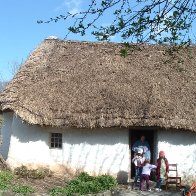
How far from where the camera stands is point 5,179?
45.1 feet

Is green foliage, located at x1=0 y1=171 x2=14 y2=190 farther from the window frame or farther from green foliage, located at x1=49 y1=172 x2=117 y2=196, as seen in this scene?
the window frame

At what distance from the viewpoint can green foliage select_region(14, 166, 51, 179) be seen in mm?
15453

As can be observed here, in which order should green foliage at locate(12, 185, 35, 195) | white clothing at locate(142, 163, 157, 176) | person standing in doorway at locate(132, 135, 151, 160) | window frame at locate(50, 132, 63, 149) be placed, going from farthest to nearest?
window frame at locate(50, 132, 63, 149) → person standing in doorway at locate(132, 135, 151, 160) → white clothing at locate(142, 163, 157, 176) → green foliage at locate(12, 185, 35, 195)

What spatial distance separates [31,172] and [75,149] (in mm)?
1840

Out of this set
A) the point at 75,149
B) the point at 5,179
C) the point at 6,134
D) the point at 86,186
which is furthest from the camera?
the point at 6,134

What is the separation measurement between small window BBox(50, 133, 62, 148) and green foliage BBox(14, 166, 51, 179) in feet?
3.51

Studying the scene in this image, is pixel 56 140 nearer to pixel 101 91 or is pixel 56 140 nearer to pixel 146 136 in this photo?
pixel 101 91

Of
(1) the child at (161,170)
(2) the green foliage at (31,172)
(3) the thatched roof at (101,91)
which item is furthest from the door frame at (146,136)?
(2) the green foliage at (31,172)

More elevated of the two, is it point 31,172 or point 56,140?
point 56,140

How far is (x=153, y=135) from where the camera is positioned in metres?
16.5

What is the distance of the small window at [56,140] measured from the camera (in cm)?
1647

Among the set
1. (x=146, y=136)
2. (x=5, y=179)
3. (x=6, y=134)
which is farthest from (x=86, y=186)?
(x=6, y=134)

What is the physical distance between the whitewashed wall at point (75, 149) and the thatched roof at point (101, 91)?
646 mm

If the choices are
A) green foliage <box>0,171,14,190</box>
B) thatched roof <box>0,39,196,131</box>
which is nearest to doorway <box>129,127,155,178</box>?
thatched roof <box>0,39,196,131</box>
